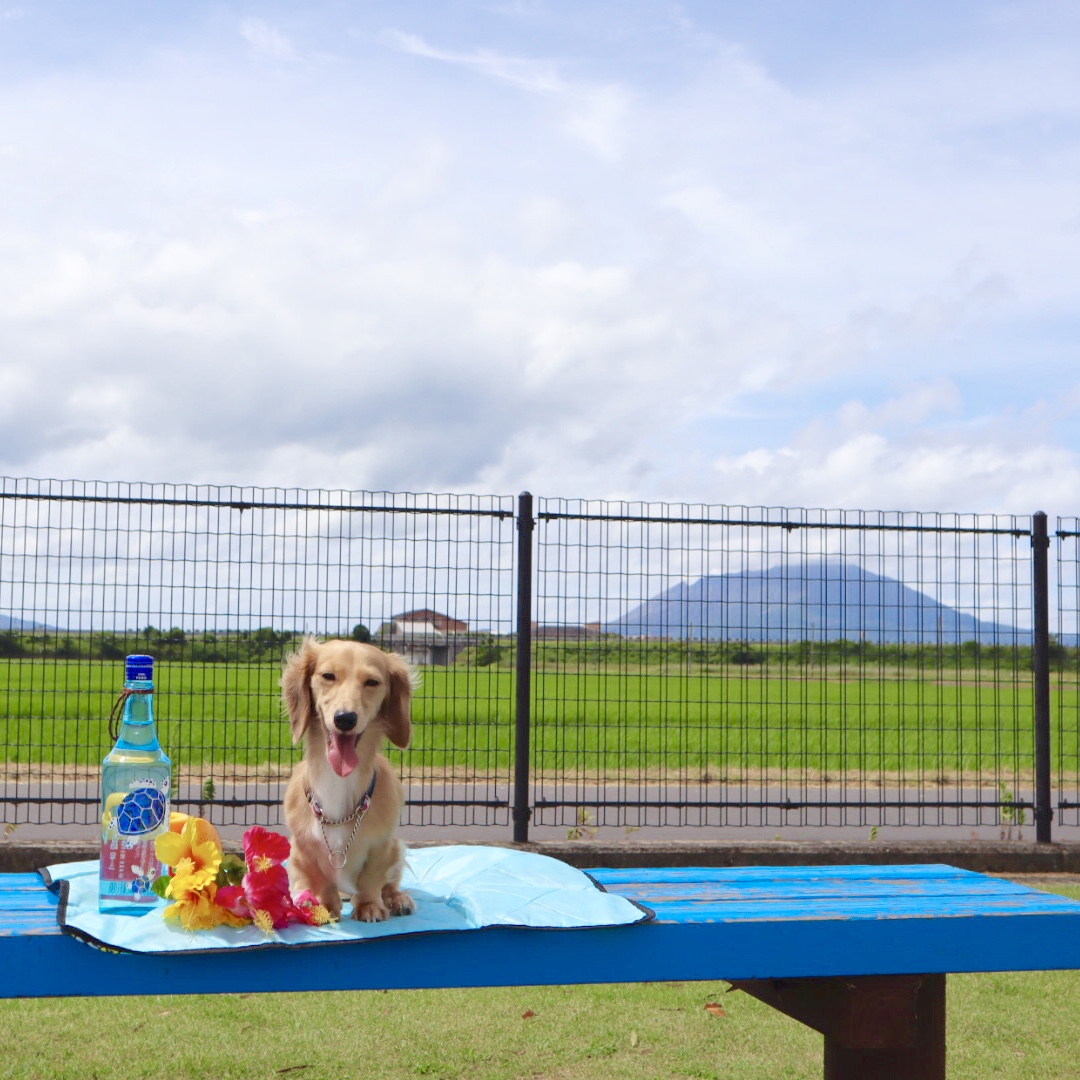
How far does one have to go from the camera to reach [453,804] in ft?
22.9

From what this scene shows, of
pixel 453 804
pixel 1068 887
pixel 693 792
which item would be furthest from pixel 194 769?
pixel 1068 887

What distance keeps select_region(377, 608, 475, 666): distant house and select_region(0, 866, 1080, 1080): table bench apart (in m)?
3.88

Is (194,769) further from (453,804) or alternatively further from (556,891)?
(556,891)

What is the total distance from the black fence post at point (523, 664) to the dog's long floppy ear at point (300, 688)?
176 inches

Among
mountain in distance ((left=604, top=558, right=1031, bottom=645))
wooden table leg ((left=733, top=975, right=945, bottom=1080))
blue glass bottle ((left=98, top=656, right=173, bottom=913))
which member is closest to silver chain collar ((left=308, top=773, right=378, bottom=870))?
blue glass bottle ((left=98, top=656, right=173, bottom=913))

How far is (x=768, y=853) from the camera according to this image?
22.9ft

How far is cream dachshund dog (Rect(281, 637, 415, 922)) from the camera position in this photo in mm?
2408

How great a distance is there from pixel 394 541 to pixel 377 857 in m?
4.48

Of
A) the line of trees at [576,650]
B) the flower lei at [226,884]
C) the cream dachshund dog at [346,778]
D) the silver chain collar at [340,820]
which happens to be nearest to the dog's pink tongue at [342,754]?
the cream dachshund dog at [346,778]

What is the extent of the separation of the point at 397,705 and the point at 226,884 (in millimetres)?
514

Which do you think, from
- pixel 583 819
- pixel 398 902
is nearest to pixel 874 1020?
pixel 398 902

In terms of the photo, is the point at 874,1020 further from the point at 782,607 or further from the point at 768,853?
the point at 782,607

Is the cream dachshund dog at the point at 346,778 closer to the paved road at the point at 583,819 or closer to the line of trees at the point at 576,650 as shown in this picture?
the line of trees at the point at 576,650

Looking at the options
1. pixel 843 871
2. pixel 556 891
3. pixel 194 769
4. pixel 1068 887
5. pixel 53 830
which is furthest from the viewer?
pixel 194 769
